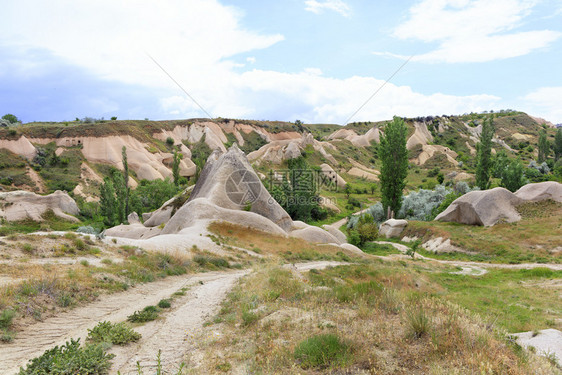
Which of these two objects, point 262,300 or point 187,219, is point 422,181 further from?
point 262,300

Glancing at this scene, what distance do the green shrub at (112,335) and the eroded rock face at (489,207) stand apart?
41.5 meters

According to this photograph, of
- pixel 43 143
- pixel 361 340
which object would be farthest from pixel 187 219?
pixel 43 143

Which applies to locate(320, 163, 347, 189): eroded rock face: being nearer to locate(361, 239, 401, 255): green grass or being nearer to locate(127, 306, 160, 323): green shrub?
locate(361, 239, 401, 255): green grass

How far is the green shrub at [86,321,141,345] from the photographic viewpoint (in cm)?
745

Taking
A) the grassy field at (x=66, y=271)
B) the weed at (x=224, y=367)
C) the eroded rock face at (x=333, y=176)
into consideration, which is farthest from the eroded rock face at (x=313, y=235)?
the eroded rock face at (x=333, y=176)

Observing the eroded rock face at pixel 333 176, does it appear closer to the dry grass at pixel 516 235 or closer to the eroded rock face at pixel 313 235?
the dry grass at pixel 516 235

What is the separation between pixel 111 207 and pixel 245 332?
55.8 m

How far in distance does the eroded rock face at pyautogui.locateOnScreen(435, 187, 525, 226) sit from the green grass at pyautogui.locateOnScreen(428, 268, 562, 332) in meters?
14.5

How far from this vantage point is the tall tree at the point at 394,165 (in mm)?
47844

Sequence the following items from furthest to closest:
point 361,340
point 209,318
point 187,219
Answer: point 187,219
point 209,318
point 361,340

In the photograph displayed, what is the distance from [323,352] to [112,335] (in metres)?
5.18

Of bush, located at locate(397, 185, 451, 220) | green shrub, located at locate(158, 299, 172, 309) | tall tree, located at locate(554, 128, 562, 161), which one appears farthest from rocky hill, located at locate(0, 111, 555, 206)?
green shrub, located at locate(158, 299, 172, 309)

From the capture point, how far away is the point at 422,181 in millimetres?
90625
